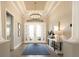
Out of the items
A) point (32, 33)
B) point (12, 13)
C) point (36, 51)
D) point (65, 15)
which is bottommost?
point (36, 51)

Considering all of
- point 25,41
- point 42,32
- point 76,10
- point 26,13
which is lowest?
point 25,41

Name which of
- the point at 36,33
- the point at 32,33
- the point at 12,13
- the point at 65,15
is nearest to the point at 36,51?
the point at 12,13

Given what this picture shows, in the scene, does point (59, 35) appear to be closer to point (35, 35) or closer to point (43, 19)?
point (35, 35)

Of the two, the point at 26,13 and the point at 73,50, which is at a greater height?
the point at 26,13

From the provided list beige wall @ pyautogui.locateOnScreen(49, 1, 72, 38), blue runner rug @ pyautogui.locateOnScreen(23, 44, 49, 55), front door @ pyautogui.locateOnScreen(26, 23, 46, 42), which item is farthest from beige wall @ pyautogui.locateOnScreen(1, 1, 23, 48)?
beige wall @ pyautogui.locateOnScreen(49, 1, 72, 38)

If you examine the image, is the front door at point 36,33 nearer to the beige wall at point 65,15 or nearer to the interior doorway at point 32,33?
the interior doorway at point 32,33

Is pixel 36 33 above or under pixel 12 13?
under

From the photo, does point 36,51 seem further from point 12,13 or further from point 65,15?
point 65,15

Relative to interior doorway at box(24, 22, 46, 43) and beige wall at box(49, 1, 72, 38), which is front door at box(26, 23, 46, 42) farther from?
beige wall at box(49, 1, 72, 38)

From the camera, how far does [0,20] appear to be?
4250mm

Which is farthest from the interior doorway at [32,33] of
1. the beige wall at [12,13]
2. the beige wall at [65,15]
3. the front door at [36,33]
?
the beige wall at [65,15]

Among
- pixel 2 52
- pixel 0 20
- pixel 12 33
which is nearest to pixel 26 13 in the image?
pixel 12 33

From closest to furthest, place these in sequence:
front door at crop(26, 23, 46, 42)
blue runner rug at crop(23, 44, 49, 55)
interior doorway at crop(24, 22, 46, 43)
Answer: blue runner rug at crop(23, 44, 49, 55) → front door at crop(26, 23, 46, 42) → interior doorway at crop(24, 22, 46, 43)

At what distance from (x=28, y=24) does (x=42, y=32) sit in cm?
126
